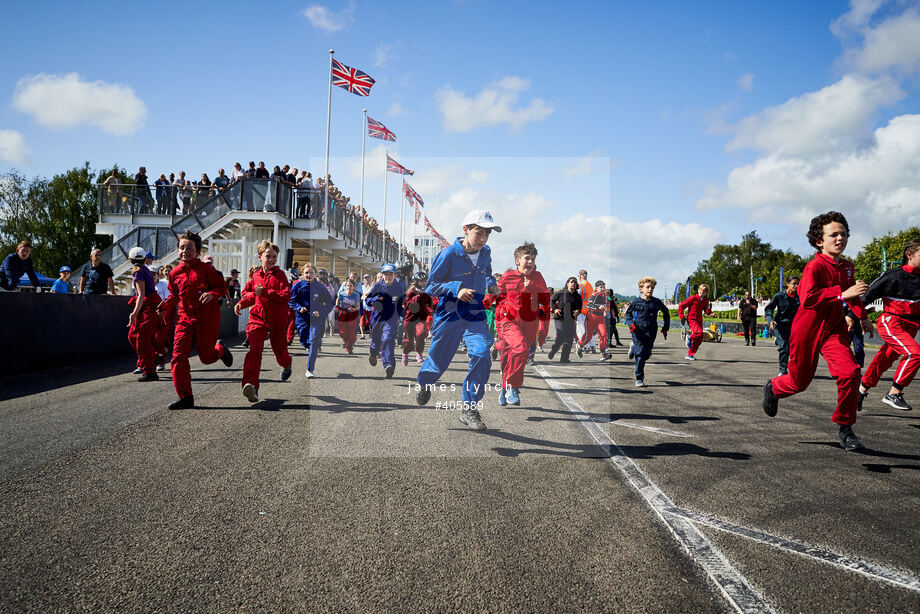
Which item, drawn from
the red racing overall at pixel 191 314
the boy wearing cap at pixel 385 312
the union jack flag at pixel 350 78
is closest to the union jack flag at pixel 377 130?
the union jack flag at pixel 350 78

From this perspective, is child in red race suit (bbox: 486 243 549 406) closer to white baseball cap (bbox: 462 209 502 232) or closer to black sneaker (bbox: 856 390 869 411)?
white baseball cap (bbox: 462 209 502 232)

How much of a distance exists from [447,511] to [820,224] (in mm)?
4656

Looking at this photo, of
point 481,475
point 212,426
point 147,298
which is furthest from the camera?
point 147,298

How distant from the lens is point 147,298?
966 centimetres

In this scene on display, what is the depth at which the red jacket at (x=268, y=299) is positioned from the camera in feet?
25.0

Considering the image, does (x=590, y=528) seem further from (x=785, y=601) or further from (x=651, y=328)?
(x=651, y=328)

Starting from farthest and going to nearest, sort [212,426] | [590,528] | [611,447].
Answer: [212,426]
[611,447]
[590,528]

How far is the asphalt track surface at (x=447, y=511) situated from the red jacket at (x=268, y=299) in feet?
4.09

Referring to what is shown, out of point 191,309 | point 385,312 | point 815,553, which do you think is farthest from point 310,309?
point 815,553

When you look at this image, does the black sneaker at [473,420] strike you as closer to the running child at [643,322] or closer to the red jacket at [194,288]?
the red jacket at [194,288]

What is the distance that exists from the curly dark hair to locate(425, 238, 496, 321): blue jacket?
318 cm

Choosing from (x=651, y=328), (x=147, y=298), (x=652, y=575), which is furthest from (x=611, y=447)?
(x=147, y=298)

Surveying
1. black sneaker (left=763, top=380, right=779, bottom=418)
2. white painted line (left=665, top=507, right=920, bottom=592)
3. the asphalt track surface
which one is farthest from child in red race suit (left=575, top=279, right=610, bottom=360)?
white painted line (left=665, top=507, right=920, bottom=592)

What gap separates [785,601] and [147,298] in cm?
989
